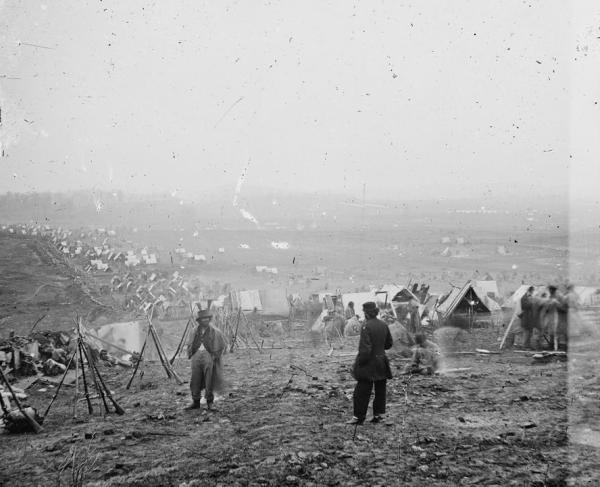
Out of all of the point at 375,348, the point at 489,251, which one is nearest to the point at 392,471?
the point at 375,348

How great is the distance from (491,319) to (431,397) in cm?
856

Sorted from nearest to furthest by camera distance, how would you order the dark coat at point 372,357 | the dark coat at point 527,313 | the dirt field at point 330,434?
the dirt field at point 330,434 < the dark coat at point 372,357 < the dark coat at point 527,313

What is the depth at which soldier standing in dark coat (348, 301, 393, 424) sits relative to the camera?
5.94 m

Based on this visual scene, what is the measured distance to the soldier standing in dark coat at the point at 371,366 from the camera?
594 centimetres

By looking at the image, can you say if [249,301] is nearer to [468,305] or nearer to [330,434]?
[468,305]

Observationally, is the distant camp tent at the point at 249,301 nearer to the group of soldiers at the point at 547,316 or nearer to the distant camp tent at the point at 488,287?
the distant camp tent at the point at 488,287

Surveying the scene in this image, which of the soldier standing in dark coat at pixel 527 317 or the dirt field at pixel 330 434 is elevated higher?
the soldier standing in dark coat at pixel 527 317

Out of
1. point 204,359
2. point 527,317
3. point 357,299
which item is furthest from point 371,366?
point 357,299

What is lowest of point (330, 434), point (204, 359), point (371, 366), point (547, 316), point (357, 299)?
point (357, 299)

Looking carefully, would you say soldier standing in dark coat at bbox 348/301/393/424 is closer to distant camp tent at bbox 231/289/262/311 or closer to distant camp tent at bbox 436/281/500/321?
distant camp tent at bbox 436/281/500/321

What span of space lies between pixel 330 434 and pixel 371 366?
0.95 meters

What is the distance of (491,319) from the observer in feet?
49.4

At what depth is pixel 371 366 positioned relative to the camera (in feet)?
19.5

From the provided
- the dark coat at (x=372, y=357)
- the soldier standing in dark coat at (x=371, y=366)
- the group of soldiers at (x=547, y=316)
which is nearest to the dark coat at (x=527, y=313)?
the group of soldiers at (x=547, y=316)
